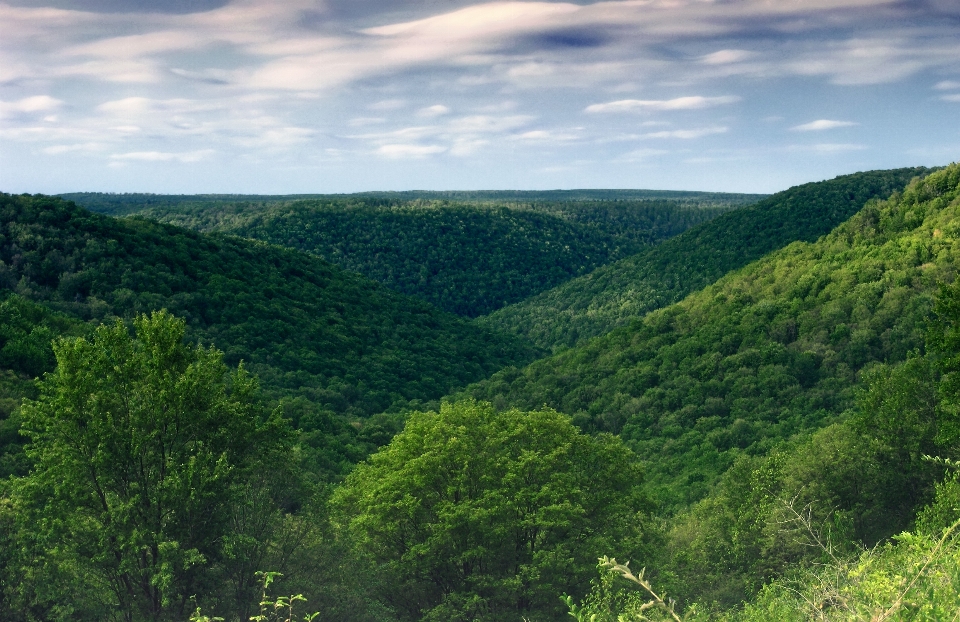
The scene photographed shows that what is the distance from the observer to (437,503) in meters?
29.4

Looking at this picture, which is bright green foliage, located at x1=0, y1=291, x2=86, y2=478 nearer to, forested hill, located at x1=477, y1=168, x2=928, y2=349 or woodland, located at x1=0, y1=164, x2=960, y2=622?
woodland, located at x1=0, y1=164, x2=960, y2=622

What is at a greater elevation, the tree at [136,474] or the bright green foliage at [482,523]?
the tree at [136,474]

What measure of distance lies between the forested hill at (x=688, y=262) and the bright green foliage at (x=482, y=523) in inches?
4333

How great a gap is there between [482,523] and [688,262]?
431 feet

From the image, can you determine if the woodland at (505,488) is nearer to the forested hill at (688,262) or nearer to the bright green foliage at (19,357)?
the bright green foliage at (19,357)

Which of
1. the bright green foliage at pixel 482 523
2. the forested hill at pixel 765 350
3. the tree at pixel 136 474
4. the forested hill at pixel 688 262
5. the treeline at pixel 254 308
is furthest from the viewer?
the forested hill at pixel 688 262

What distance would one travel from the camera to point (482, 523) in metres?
28.0

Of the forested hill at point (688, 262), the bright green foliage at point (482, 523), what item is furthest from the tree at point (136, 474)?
the forested hill at point (688, 262)

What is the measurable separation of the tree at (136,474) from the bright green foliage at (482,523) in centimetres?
620

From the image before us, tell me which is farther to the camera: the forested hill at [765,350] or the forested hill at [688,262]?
the forested hill at [688,262]

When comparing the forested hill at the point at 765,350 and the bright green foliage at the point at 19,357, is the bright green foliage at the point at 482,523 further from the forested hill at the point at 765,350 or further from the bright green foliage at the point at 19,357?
the forested hill at the point at 765,350

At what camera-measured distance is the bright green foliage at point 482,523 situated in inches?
1105

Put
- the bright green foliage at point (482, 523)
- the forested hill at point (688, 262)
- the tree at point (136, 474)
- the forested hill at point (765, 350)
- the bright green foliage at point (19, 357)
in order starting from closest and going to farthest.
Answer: the tree at point (136, 474) < the bright green foliage at point (482, 523) < the bright green foliage at point (19, 357) < the forested hill at point (765, 350) < the forested hill at point (688, 262)

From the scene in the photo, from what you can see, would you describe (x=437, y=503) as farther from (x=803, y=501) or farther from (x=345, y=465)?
(x=345, y=465)
